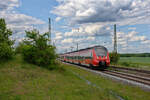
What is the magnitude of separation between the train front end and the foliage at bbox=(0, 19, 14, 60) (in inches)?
476

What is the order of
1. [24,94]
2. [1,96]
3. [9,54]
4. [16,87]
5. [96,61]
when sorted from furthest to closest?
1. [96,61]
2. [9,54]
3. [16,87]
4. [24,94]
5. [1,96]

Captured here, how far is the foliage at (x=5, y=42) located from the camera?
46.6 feet

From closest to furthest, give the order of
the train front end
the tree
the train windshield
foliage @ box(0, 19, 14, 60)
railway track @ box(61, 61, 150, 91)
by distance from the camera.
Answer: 1. railway track @ box(61, 61, 150, 91)
2. foliage @ box(0, 19, 14, 60)
3. the tree
4. the train front end
5. the train windshield

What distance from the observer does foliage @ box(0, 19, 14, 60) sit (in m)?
14.2

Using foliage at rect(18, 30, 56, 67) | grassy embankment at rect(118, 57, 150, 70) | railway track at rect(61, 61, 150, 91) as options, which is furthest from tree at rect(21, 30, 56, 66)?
grassy embankment at rect(118, 57, 150, 70)

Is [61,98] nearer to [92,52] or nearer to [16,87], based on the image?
[16,87]

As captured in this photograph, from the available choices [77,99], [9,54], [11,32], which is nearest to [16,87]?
[77,99]

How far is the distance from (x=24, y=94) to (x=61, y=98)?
171cm

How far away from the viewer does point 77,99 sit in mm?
7500

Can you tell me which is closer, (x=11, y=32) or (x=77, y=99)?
(x=77, y=99)

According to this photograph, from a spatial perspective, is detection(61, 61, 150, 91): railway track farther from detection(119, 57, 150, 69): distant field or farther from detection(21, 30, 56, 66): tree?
detection(119, 57, 150, 69): distant field

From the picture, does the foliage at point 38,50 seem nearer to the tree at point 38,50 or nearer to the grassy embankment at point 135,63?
the tree at point 38,50

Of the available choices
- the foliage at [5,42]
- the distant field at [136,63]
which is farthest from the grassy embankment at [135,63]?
the foliage at [5,42]

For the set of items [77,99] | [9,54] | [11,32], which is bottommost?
[77,99]
